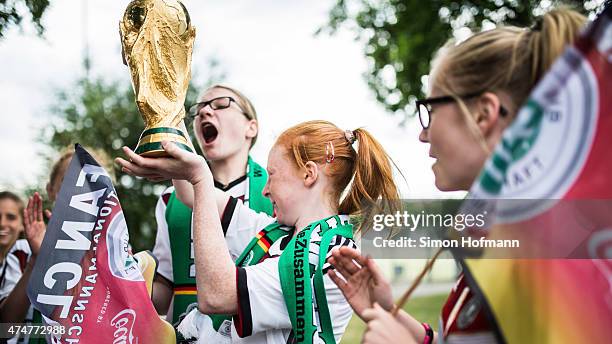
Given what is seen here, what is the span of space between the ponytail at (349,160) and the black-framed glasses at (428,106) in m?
0.80

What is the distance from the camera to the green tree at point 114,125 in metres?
14.4

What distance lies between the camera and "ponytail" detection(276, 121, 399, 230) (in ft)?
8.68

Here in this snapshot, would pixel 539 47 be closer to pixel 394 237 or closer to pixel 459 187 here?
pixel 459 187

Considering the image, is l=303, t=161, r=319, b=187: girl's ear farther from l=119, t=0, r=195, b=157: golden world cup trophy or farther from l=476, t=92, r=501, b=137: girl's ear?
l=476, t=92, r=501, b=137: girl's ear

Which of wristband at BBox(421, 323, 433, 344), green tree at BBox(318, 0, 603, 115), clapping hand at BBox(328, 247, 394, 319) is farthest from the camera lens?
green tree at BBox(318, 0, 603, 115)

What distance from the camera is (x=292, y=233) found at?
2678mm

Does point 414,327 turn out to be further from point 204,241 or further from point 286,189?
point 286,189

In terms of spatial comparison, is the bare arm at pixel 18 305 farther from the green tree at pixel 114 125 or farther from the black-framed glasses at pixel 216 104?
the green tree at pixel 114 125

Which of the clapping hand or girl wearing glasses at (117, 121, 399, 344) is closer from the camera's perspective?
the clapping hand

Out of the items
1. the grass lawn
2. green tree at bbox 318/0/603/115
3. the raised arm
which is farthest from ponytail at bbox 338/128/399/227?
green tree at bbox 318/0/603/115

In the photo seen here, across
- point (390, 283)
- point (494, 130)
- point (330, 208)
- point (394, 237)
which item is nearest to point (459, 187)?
point (494, 130)

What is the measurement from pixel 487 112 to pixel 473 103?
0.17 feet

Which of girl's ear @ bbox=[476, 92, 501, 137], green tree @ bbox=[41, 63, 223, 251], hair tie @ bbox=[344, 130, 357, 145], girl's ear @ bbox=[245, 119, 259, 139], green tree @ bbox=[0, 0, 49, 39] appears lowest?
green tree @ bbox=[41, 63, 223, 251]

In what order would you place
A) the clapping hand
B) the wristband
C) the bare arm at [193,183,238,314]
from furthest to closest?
the bare arm at [193,183,238,314]
the wristband
the clapping hand
